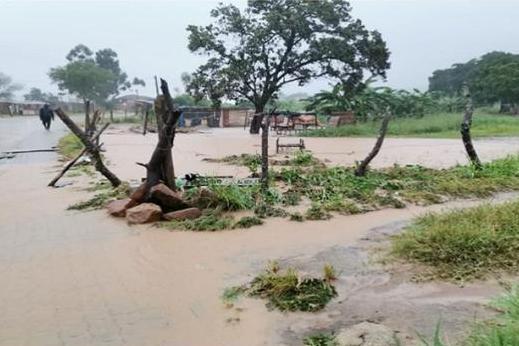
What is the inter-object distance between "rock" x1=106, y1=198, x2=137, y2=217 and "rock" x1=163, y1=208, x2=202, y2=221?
31.9 inches

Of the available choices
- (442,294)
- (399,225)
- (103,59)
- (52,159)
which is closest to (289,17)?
(52,159)

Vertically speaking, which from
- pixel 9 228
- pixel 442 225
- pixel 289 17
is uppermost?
pixel 289 17

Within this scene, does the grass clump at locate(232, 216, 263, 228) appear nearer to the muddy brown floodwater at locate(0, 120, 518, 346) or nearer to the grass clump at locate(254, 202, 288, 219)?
the muddy brown floodwater at locate(0, 120, 518, 346)

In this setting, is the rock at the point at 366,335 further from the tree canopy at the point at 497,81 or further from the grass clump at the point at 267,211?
the tree canopy at the point at 497,81

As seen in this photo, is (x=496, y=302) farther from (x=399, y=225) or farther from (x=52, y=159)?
(x=52, y=159)

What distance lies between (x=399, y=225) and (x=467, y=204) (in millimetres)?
2142

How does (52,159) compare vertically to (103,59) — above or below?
below

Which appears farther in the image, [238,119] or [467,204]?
[238,119]

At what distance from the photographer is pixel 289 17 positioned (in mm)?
25797

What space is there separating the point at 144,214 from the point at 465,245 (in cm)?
475

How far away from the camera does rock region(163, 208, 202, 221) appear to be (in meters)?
7.94

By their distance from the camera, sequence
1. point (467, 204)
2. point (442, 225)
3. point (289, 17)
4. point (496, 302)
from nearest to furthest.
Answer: point (496, 302)
point (442, 225)
point (467, 204)
point (289, 17)

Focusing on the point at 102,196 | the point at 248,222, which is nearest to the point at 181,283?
the point at 248,222

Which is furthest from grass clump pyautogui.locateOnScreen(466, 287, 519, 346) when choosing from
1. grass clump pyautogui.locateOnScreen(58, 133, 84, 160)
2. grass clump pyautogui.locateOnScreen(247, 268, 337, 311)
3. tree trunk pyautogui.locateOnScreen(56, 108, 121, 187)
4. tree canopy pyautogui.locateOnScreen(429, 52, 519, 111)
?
tree canopy pyautogui.locateOnScreen(429, 52, 519, 111)
